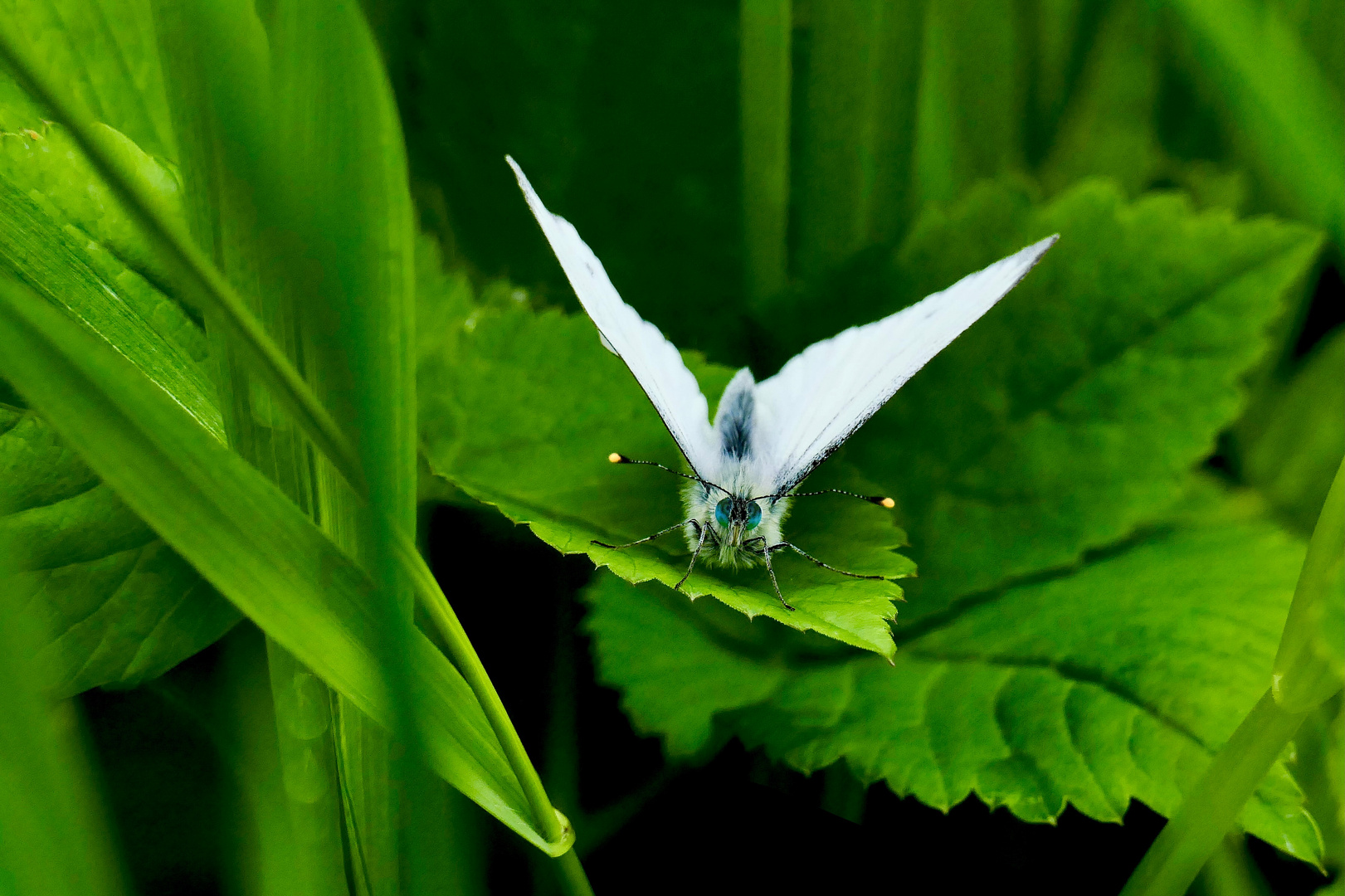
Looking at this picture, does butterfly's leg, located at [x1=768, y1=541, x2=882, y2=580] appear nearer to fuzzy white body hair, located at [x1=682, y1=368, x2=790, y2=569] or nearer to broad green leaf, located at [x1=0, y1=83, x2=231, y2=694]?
fuzzy white body hair, located at [x1=682, y1=368, x2=790, y2=569]

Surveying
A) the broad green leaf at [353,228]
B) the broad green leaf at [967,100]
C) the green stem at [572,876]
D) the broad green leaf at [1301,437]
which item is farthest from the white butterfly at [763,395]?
the broad green leaf at [1301,437]

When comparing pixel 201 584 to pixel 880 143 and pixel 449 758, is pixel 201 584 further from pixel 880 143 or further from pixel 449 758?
pixel 880 143

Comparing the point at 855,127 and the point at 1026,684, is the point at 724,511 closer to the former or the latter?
the point at 1026,684

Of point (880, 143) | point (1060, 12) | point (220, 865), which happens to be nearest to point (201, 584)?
point (220, 865)

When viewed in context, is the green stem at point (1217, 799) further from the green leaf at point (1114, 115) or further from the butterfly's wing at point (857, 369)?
the green leaf at point (1114, 115)

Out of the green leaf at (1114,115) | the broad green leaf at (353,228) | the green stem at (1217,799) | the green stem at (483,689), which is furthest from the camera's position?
the green leaf at (1114,115)

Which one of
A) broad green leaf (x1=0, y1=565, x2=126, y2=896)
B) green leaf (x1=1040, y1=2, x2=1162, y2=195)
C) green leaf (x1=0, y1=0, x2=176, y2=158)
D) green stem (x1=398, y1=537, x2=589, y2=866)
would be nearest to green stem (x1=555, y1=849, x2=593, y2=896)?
green stem (x1=398, y1=537, x2=589, y2=866)

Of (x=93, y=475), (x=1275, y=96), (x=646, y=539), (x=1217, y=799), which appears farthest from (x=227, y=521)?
(x=1275, y=96)
